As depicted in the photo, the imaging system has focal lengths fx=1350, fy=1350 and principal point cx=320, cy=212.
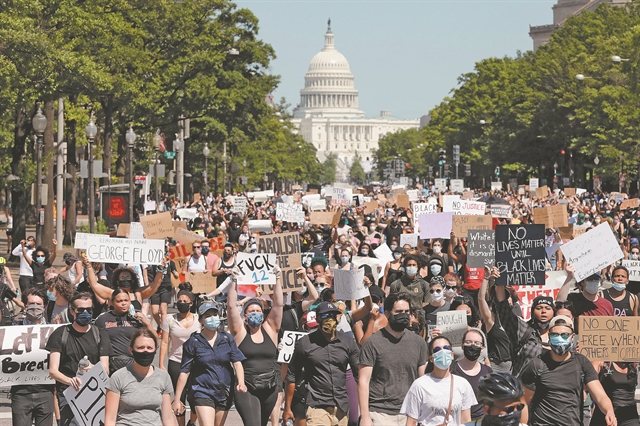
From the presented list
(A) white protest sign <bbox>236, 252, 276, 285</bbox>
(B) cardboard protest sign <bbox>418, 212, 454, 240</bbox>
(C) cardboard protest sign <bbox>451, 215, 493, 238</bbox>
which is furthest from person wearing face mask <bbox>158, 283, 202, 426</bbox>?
(C) cardboard protest sign <bbox>451, 215, 493, 238</bbox>

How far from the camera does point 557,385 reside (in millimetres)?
8633

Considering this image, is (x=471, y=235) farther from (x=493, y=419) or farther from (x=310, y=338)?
(x=493, y=419)

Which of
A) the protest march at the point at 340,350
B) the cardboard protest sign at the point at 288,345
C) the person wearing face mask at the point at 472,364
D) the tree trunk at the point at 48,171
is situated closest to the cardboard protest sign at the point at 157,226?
the protest march at the point at 340,350

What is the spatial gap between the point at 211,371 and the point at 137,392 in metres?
1.65

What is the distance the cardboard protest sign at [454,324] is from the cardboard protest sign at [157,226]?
10.4m

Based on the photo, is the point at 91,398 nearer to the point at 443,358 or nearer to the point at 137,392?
the point at 137,392

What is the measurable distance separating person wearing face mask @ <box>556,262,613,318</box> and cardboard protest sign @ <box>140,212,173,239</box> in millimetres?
9777

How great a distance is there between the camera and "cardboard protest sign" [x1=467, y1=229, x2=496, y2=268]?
1625 cm

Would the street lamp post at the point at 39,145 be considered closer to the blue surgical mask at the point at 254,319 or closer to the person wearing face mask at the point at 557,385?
the blue surgical mask at the point at 254,319

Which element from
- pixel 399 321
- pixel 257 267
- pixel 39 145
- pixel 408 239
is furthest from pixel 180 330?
pixel 39 145

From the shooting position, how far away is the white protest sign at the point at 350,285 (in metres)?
11.9

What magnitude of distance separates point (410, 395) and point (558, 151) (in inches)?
2907

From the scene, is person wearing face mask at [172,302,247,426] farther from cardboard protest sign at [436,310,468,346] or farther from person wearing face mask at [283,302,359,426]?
cardboard protest sign at [436,310,468,346]

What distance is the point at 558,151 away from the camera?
80.9 meters
